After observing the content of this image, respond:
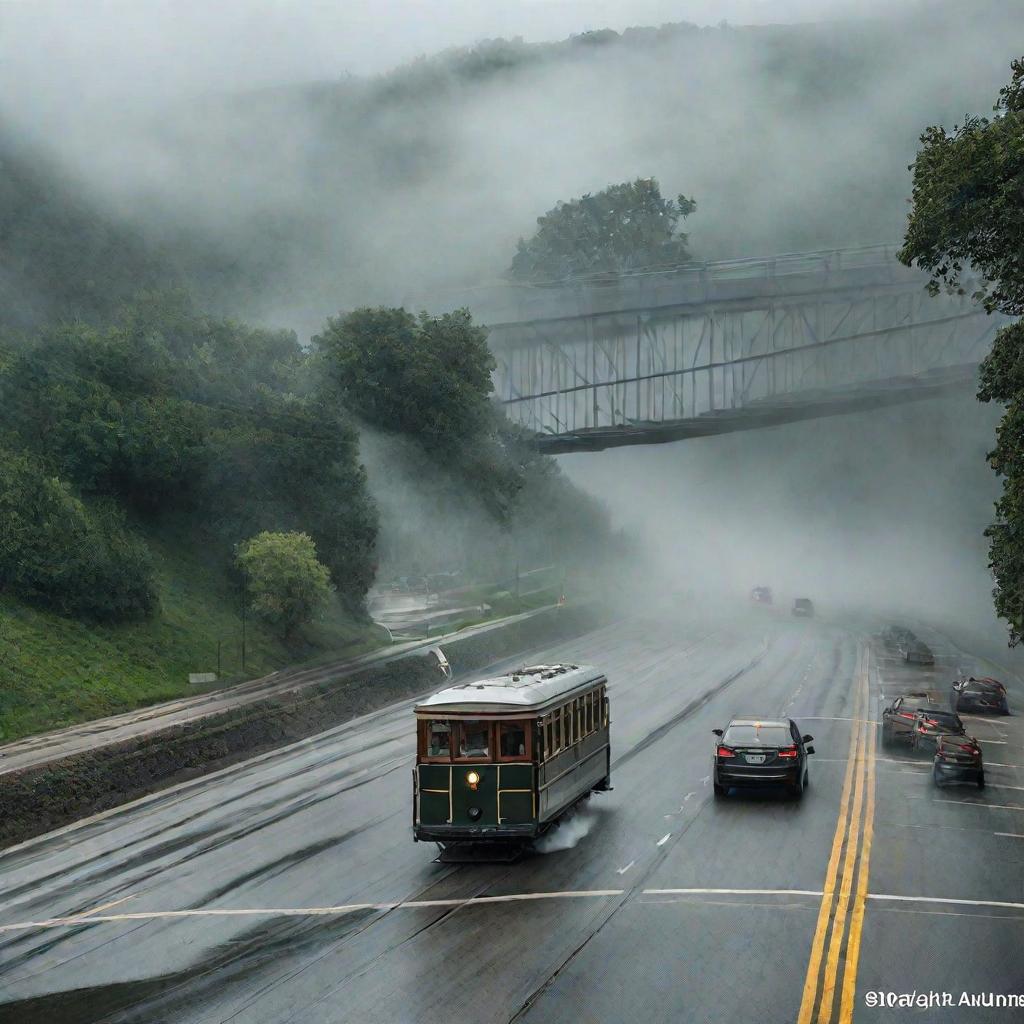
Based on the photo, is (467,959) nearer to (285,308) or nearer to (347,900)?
(347,900)

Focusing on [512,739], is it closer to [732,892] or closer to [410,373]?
[732,892]

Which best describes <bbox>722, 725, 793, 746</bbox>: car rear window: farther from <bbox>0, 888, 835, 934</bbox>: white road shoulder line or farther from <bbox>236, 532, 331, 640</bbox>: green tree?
<bbox>236, 532, 331, 640</bbox>: green tree

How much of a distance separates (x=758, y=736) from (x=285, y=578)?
27.7 metres

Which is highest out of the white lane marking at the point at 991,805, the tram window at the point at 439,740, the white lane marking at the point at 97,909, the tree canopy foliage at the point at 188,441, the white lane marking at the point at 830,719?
the tree canopy foliage at the point at 188,441

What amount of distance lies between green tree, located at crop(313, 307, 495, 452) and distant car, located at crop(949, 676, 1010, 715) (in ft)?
111

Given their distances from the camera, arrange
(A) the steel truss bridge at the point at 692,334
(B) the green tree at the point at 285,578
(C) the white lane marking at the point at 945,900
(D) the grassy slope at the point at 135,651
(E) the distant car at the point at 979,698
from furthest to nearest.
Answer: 1. (A) the steel truss bridge at the point at 692,334
2. (B) the green tree at the point at 285,578
3. (E) the distant car at the point at 979,698
4. (D) the grassy slope at the point at 135,651
5. (C) the white lane marking at the point at 945,900

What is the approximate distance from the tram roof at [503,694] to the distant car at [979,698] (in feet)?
83.2

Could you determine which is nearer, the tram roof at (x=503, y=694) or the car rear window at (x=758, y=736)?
the tram roof at (x=503, y=694)

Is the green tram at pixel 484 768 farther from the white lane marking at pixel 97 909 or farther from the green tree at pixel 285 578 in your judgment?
the green tree at pixel 285 578

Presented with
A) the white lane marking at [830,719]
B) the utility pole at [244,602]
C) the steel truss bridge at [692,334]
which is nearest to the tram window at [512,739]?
the white lane marking at [830,719]

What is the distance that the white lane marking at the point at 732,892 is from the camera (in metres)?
19.2

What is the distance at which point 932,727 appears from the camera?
3472 cm

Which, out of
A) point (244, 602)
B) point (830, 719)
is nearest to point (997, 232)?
point (830, 719)

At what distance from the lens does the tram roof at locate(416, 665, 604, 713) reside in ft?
70.1
